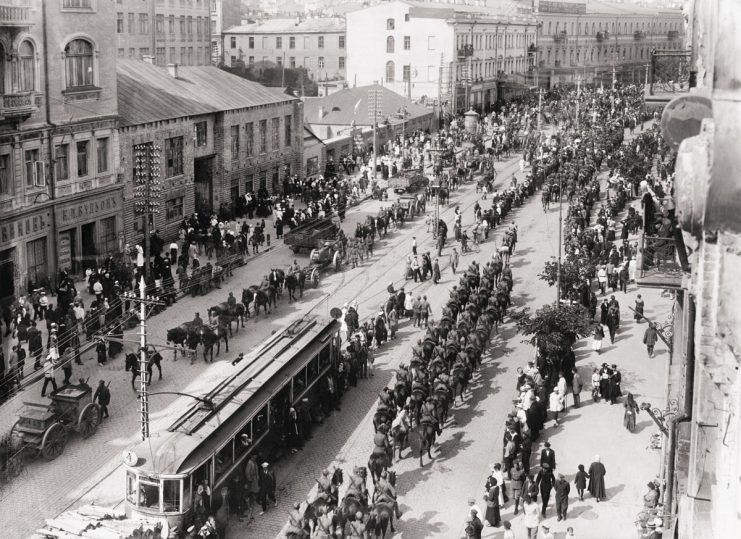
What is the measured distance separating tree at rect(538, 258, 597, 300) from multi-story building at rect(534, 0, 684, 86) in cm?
9165

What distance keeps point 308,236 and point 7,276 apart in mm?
14277

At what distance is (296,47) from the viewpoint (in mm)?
119375

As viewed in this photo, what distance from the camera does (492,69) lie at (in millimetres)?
113875

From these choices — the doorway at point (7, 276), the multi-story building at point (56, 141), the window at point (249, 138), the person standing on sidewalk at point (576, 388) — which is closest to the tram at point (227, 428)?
the person standing on sidewalk at point (576, 388)

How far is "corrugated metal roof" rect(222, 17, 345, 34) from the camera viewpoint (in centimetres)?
11881

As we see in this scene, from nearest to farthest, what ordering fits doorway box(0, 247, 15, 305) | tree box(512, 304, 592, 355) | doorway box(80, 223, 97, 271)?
tree box(512, 304, 592, 355) < doorway box(0, 247, 15, 305) < doorway box(80, 223, 97, 271)

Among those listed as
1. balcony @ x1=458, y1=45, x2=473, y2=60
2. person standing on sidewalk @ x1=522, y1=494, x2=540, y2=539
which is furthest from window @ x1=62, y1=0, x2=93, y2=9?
balcony @ x1=458, y1=45, x2=473, y2=60

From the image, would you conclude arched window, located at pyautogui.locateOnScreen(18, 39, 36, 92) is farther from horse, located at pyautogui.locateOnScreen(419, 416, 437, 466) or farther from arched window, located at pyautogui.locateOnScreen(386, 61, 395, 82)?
arched window, located at pyautogui.locateOnScreen(386, 61, 395, 82)

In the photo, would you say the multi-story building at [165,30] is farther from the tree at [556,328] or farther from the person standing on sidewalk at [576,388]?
the person standing on sidewalk at [576,388]

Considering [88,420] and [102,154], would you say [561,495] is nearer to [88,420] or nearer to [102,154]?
[88,420]

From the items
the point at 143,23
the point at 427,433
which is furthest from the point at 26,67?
the point at 143,23

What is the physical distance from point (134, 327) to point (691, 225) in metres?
29.0

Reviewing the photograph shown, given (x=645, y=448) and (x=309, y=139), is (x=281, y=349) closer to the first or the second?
(x=645, y=448)

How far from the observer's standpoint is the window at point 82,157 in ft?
134
